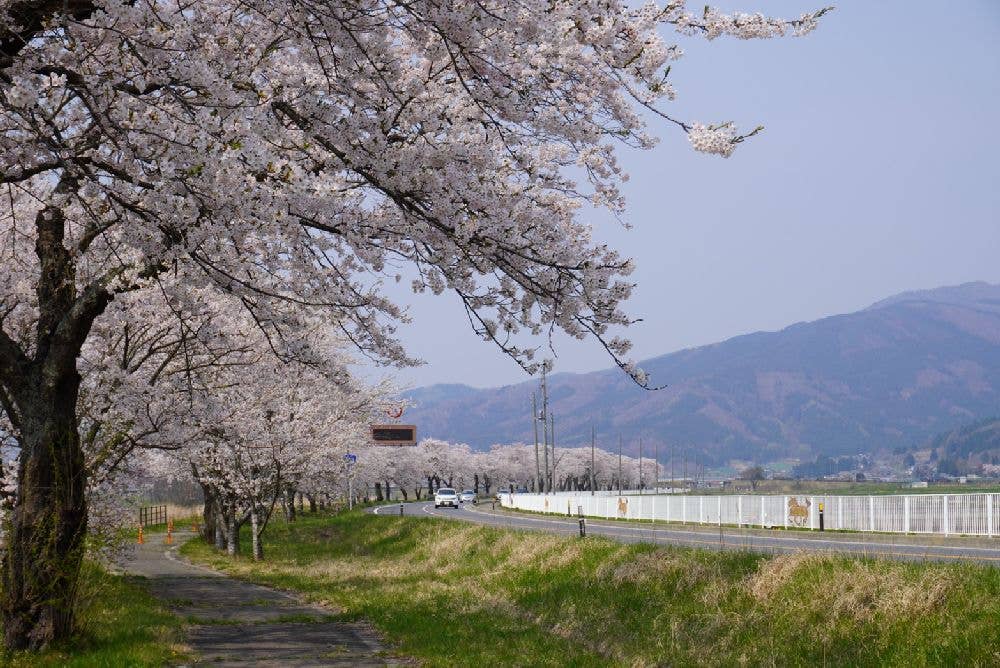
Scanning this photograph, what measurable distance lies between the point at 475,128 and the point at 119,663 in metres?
7.27

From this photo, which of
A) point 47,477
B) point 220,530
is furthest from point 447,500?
point 47,477

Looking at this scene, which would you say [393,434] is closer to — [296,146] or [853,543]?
[853,543]

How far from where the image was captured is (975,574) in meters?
12.7

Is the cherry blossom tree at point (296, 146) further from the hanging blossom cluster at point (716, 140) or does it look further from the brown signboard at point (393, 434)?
the brown signboard at point (393, 434)

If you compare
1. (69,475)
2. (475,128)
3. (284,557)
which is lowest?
(284,557)

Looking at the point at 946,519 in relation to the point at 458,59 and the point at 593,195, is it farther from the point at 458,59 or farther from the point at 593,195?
the point at 458,59

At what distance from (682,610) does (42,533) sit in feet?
28.0

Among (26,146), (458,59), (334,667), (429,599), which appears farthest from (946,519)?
(26,146)

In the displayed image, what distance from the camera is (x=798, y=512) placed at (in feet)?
119

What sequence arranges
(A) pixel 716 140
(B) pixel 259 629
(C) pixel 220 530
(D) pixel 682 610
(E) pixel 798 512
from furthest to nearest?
(C) pixel 220 530, (E) pixel 798 512, (B) pixel 259 629, (D) pixel 682 610, (A) pixel 716 140

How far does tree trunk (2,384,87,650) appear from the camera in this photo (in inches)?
497

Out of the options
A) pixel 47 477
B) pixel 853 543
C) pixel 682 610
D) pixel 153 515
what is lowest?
pixel 153 515

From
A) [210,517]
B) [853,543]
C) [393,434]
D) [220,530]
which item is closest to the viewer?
[853,543]

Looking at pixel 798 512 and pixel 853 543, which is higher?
pixel 853 543
